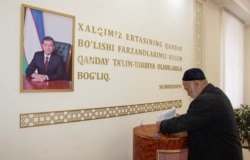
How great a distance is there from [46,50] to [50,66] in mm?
136

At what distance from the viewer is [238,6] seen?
5188mm

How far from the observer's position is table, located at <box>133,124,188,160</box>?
6.73ft

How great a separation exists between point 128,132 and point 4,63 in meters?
1.56

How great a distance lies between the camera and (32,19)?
6.57 ft

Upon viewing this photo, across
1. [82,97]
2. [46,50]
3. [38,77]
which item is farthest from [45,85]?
[82,97]

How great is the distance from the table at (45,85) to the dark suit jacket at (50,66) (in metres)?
0.04

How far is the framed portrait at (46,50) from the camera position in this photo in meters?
1.97

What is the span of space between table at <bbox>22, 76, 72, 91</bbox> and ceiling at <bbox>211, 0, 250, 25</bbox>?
148 inches

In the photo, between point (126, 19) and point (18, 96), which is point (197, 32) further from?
point (18, 96)

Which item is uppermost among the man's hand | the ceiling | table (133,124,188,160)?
the ceiling

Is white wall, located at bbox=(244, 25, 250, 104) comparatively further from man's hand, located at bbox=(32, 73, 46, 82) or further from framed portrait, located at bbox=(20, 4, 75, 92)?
man's hand, located at bbox=(32, 73, 46, 82)

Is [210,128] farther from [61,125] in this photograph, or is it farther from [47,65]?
[47,65]

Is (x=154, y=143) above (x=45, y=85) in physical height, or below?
below

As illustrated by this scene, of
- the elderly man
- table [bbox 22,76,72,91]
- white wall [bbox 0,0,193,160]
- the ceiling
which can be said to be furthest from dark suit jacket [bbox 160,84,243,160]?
the ceiling
